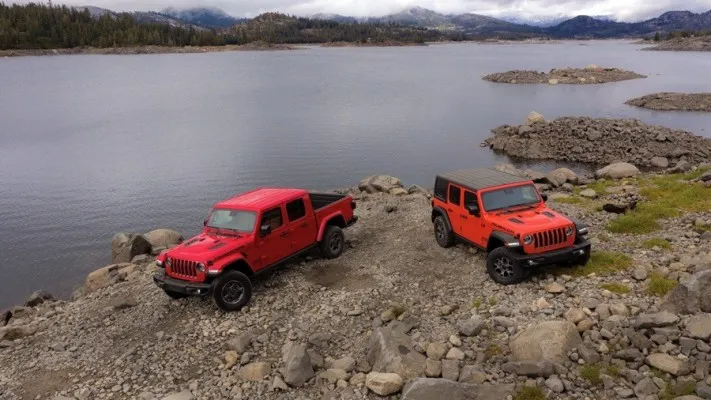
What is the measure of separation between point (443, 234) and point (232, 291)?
6.84 metres

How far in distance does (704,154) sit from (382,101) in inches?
1487

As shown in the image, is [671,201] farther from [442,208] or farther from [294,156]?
[294,156]

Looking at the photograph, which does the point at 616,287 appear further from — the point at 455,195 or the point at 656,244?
the point at 455,195

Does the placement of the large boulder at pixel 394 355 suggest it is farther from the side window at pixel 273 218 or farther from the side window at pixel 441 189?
the side window at pixel 441 189

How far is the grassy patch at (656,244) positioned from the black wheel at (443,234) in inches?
213

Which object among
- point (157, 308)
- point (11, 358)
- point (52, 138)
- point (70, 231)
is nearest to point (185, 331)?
point (157, 308)

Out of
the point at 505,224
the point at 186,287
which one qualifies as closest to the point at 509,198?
the point at 505,224

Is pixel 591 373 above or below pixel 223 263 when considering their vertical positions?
below

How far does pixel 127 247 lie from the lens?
2089 centimetres

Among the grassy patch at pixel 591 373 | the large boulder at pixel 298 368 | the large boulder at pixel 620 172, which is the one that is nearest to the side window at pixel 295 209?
the large boulder at pixel 298 368

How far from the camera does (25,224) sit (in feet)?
85.8

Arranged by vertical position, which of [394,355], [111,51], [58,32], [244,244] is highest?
[58,32]

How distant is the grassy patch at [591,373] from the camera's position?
8.63 m

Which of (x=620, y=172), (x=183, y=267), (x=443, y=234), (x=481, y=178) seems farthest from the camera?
(x=620, y=172)
